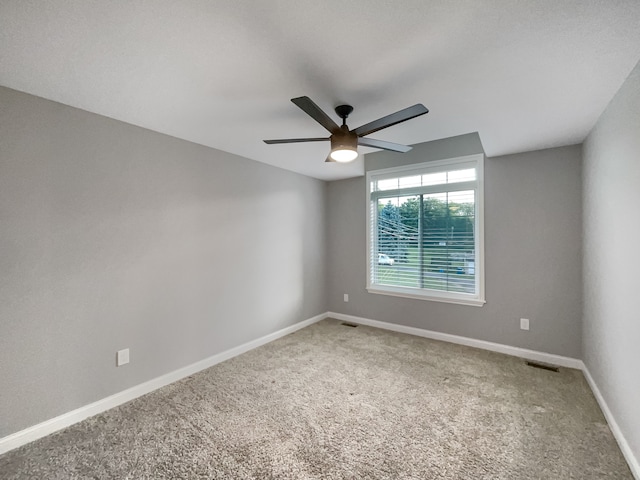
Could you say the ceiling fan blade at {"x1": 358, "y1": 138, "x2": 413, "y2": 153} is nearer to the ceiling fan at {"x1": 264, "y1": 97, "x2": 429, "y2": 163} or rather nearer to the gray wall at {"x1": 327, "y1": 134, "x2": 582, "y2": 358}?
the ceiling fan at {"x1": 264, "y1": 97, "x2": 429, "y2": 163}

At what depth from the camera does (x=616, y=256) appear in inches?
78.3

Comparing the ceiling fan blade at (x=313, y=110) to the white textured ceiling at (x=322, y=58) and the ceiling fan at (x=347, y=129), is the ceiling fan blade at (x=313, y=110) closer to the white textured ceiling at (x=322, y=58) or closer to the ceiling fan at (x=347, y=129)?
the ceiling fan at (x=347, y=129)

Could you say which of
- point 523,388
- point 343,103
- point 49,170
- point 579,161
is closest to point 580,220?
point 579,161

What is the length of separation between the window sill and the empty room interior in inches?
1.2

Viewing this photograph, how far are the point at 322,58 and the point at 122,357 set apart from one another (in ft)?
8.99

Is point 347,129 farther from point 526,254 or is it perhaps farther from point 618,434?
point 618,434

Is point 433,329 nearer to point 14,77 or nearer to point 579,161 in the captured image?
point 579,161

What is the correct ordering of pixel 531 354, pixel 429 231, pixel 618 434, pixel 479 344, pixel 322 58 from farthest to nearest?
pixel 429 231
pixel 479 344
pixel 531 354
pixel 618 434
pixel 322 58

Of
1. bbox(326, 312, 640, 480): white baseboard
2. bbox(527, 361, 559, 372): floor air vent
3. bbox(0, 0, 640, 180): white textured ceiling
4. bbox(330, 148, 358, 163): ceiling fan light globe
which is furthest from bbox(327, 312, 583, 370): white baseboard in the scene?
bbox(330, 148, 358, 163): ceiling fan light globe

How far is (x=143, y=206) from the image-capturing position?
101 inches

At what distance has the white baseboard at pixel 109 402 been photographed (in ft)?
6.23

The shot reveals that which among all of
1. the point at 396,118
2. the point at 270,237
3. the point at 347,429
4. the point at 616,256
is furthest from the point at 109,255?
the point at 616,256

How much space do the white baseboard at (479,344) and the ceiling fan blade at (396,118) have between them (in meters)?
2.88

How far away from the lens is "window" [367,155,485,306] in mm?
3523
